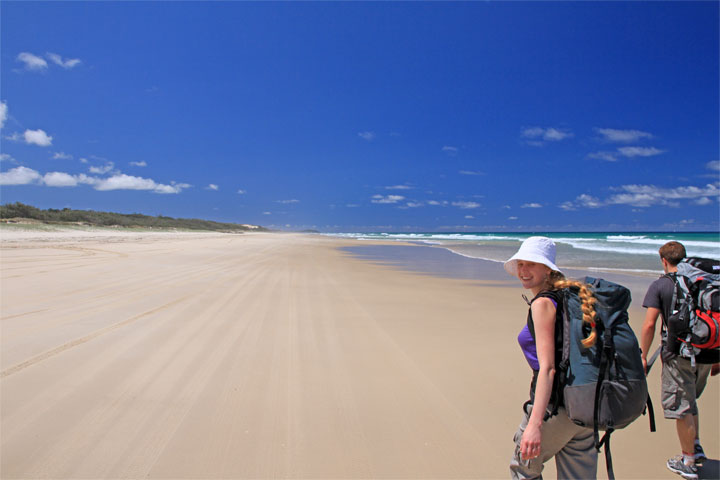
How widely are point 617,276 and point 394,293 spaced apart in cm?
886

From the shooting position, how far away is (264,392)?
3812 millimetres

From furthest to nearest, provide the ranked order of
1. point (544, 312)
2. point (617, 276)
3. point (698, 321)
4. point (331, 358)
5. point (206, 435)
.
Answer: point (617, 276), point (331, 358), point (206, 435), point (698, 321), point (544, 312)

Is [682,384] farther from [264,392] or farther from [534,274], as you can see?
[264,392]

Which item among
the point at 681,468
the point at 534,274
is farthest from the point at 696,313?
the point at 534,274

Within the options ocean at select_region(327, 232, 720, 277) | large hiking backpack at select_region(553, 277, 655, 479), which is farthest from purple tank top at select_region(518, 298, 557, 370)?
ocean at select_region(327, 232, 720, 277)

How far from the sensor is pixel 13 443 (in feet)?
9.49

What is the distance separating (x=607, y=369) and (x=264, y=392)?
10.2ft

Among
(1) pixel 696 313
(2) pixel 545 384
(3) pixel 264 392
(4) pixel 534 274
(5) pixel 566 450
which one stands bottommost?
(3) pixel 264 392

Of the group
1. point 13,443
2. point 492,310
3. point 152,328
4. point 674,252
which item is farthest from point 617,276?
point 13,443

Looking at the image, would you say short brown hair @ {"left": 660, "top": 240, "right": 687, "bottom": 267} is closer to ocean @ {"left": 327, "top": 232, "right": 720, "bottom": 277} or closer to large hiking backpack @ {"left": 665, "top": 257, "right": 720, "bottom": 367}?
large hiking backpack @ {"left": 665, "top": 257, "right": 720, "bottom": 367}

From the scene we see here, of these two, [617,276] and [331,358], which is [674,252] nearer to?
[331,358]

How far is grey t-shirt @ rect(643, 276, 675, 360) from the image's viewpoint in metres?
2.71

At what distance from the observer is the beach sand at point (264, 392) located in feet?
9.24

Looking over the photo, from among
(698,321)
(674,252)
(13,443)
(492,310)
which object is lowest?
(13,443)
